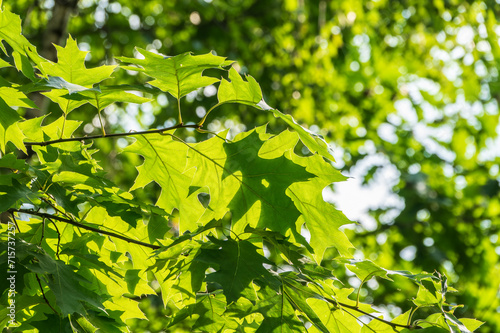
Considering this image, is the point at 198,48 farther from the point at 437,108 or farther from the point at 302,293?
the point at 437,108

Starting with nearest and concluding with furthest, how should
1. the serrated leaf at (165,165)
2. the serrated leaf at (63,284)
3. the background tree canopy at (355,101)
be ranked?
1. the serrated leaf at (63,284)
2. the serrated leaf at (165,165)
3. the background tree canopy at (355,101)

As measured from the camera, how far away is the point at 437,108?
797cm

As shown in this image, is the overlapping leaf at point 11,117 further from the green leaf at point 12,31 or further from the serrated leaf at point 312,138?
the serrated leaf at point 312,138

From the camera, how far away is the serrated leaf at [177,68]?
104cm

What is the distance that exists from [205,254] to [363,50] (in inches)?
332

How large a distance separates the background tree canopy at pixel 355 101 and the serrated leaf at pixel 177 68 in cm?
300

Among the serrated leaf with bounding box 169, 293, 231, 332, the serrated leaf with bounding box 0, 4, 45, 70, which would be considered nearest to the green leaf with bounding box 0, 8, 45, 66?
the serrated leaf with bounding box 0, 4, 45, 70

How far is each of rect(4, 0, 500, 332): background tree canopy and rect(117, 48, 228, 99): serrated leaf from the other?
9.84 feet

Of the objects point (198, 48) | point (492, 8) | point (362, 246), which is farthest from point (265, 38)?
point (362, 246)

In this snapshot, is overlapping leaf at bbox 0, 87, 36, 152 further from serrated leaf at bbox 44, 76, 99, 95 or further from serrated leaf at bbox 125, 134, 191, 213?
serrated leaf at bbox 125, 134, 191, 213

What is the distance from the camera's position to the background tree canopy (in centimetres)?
491

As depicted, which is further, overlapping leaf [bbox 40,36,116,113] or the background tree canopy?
the background tree canopy

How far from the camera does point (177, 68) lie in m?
1.07

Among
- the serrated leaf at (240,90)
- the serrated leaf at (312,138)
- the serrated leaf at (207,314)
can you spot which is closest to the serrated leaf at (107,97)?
the serrated leaf at (240,90)
